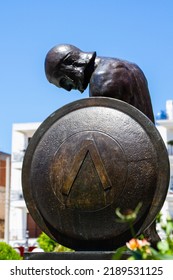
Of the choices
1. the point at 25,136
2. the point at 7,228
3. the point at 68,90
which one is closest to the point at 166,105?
the point at 25,136

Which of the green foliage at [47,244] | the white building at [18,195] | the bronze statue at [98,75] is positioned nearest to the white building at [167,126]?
the white building at [18,195]

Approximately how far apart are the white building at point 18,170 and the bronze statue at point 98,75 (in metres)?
38.0

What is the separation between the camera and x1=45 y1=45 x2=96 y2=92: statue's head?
6.03 m

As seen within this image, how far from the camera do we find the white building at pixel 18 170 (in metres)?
45.2

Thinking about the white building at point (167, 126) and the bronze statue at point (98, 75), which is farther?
the white building at point (167, 126)

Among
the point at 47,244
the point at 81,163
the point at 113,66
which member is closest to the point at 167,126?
the point at 47,244

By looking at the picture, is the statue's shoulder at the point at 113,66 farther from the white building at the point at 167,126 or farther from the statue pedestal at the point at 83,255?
the white building at the point at 167,126

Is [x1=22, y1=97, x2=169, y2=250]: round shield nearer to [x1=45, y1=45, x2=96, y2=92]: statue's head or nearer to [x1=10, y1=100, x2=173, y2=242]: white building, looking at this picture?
[x1=45, y1=45, x2=96, y2=92]: statue's head

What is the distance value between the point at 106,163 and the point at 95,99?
0.59 metres

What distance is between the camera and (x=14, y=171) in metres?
47.7

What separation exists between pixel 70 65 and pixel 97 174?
1.44 meters

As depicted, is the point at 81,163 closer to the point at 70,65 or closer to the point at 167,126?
the point at 70,65

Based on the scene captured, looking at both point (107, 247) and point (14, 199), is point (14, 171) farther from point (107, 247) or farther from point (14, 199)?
point (107, 247)
